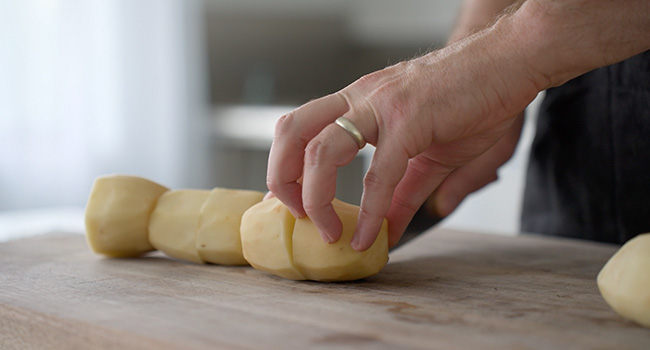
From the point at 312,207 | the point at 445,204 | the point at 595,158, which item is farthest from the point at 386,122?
the point at 595,158

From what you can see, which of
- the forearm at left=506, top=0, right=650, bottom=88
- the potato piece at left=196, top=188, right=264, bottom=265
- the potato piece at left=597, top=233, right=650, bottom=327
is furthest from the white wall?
the potato piece at left=597, top=233, right=650, bottom=327

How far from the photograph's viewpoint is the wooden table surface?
2.31ft

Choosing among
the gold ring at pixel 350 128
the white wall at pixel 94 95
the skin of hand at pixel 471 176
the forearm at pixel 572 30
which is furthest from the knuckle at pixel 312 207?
the white wall at pixel 94 95

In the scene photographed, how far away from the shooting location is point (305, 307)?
84cm

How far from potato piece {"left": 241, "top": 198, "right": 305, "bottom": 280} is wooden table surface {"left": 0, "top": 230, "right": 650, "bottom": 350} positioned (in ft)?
0.09

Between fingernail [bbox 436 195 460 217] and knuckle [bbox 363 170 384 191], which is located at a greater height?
knuckle [bbox 363 170 384 191]

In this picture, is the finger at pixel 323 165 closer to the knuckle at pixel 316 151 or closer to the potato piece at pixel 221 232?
the knuckle at pixel 316 151

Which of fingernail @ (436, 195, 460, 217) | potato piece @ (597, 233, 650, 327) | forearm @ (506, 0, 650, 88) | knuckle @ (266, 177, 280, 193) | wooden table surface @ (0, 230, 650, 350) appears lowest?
wooden table surface @ (0, 230, 650, 350)

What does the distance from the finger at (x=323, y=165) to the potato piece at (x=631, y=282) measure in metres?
0.37

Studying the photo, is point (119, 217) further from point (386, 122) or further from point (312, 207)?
point (386, 122)

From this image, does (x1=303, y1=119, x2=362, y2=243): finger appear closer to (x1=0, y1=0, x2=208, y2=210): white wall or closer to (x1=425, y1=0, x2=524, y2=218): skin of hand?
(x1=425, y1=0, x2=524, y2=218): skin of hand

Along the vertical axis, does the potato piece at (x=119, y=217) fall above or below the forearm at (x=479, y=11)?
below

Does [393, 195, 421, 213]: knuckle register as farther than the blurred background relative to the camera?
No

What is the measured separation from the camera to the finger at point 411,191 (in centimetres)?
110
